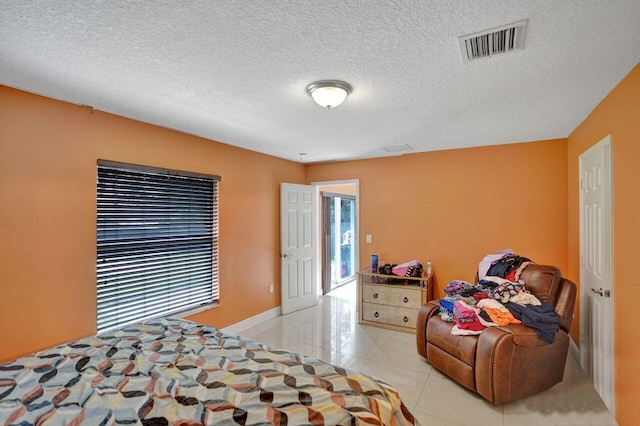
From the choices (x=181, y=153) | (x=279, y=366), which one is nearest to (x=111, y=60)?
(x=181, y=153)

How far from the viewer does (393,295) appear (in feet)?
13.4

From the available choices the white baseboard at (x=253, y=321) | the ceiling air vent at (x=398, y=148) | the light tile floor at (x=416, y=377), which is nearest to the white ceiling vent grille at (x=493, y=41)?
the ceiling air vent at (x=398, y=148)

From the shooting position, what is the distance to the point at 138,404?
54.2 inches

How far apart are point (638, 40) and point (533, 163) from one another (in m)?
2.36

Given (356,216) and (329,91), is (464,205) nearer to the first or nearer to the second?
(356,216)

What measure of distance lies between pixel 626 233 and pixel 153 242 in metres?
3.85

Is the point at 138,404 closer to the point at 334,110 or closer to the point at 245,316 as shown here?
the point at 334,110

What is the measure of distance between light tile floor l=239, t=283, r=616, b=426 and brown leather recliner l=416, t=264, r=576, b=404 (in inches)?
4.3

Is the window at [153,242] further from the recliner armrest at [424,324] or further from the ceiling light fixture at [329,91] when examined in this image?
the recliner armrest at [424,324]

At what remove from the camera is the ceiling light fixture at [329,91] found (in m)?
2.12

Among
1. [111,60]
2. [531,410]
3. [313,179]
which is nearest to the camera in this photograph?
[111,60]

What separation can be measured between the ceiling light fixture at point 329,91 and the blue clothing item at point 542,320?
221 centimetres

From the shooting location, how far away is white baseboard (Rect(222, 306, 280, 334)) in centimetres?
392

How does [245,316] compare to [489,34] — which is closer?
[489,34]
